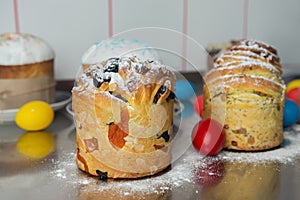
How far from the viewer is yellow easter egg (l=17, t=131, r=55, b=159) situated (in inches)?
38.3

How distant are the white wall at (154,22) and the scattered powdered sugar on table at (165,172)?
384 mm

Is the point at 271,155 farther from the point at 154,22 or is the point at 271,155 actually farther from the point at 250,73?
the point at 154,22

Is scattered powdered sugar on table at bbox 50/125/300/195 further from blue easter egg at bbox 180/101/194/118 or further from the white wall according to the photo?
the white wall

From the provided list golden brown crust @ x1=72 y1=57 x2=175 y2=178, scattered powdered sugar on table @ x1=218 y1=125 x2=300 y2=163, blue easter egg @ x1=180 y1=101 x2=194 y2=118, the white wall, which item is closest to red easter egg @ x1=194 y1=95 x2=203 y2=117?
blue easter egg @ x1=180 y1=101 x2=194 y2=118

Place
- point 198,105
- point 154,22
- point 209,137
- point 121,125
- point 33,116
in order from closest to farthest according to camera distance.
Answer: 1. point 121,125
2. point 209,137
3. point 33,116
4. point 198,105
5. point 154,22

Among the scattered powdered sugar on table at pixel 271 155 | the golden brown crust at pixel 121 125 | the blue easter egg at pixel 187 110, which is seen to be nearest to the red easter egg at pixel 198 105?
the blue easter egg at pixel 187 110

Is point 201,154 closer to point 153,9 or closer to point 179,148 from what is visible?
point 179,148

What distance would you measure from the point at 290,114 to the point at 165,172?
39 cm

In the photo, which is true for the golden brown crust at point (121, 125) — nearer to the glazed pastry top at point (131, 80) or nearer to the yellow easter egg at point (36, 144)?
the glazed pastry top at point (131, 80)

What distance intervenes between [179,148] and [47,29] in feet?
2.04

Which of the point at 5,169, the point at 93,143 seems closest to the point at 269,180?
the point at 93,143

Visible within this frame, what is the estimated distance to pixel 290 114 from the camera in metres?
1.10

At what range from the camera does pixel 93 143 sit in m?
0.83

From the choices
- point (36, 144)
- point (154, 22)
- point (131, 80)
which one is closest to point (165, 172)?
point (131, 80)
